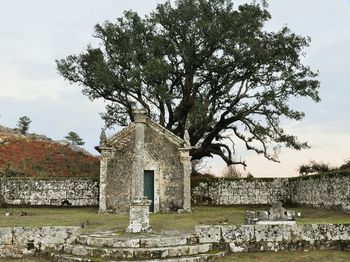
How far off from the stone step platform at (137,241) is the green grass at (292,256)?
1358 millimetres

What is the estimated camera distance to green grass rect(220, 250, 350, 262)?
13.0 m

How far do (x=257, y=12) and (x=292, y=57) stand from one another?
13.5 feet

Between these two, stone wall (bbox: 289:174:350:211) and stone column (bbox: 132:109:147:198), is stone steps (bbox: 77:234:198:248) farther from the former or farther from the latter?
stone wall (bbox: 289:174:350:211)

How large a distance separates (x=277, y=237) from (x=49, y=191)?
21982 mm

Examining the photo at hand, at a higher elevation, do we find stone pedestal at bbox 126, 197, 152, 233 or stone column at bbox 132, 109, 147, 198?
stone column at bbox 132, 109, 147, 198

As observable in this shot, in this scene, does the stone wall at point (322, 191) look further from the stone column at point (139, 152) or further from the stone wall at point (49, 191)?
the stone wall at point (49, 191)

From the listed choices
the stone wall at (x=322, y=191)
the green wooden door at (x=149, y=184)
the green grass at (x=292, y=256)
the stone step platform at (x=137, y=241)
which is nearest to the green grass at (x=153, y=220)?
the stone wall at (x=322, y=191)

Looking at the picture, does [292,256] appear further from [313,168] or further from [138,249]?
[313,168]

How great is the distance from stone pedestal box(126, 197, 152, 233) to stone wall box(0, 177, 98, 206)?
16.8m

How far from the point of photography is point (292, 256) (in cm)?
1345

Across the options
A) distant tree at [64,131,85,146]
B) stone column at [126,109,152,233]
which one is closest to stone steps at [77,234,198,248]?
stone column at [126,109,152,233]

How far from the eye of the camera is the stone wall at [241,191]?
34000mm

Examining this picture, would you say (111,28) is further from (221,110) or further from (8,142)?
(8,142)

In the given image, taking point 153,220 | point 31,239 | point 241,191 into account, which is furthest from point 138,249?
point 241,191
